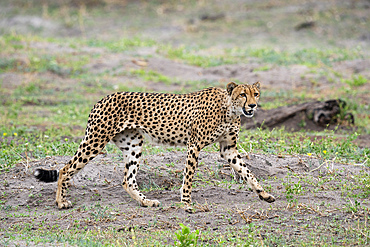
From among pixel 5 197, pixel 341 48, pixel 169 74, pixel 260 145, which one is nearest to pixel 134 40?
pixel 169 74

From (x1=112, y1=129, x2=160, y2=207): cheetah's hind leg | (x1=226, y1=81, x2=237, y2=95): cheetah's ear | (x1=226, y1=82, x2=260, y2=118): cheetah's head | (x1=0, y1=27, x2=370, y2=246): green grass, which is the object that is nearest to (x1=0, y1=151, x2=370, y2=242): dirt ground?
(x1=0, y1=27, x2=370, y2=246): green grass

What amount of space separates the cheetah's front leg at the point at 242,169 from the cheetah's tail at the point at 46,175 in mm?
2426

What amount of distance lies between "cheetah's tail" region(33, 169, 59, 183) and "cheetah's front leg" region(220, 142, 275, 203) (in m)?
2.43

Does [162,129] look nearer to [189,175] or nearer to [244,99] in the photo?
[189,175]

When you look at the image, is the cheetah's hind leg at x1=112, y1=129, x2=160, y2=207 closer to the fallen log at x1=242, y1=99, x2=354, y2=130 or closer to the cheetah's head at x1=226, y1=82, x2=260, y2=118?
the cheetah's head at x1=226, y1=82, x2=260, y2=118

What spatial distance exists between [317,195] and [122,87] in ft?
29.7

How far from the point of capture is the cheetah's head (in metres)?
6.54

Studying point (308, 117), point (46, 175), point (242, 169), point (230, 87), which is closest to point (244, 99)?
point (230, 87)

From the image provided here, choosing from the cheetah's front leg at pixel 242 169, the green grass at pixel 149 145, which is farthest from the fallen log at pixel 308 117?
the cheetah's front leg at pixel 242 169

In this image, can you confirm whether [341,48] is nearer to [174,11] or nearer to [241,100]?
[174,11]

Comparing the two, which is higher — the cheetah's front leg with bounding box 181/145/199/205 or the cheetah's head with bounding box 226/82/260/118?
the cheetah's head with bounding box 226/82/260/118

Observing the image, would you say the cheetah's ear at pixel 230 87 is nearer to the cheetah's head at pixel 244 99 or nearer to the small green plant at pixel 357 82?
the cheetah's head at pixel 244 99

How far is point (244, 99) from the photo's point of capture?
6.64 m

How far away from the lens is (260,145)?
910cm
